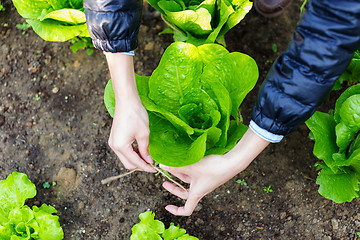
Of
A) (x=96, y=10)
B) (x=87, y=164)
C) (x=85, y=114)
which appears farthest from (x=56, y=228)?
(x=96, y=10)

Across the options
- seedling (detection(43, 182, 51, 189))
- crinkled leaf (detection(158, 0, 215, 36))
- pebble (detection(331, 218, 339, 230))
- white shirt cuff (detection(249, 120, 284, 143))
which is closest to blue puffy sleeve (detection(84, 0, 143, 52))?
crinkled leaf (detection(158, 0, 215, 36))

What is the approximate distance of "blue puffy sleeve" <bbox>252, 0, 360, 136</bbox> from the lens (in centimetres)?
97

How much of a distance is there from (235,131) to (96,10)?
799 millimetres

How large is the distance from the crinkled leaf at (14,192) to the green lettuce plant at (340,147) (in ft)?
4.62

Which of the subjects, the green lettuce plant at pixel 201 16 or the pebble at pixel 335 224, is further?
the pebble at pixel 335 224

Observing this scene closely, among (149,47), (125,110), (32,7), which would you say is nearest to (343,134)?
(125,110)

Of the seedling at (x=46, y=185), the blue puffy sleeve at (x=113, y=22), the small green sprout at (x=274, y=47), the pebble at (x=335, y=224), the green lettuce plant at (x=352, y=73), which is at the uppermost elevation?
the blue puffy sleeve at (x=113, y=22)

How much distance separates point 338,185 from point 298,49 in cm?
86

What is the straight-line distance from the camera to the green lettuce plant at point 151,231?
4.94ft

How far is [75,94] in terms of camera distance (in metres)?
2.07

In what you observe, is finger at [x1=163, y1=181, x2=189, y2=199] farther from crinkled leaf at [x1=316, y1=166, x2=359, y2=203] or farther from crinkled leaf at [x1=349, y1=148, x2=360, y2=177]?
crinkled leaf at [x1=349, y1=148, x2=360, y2=177]

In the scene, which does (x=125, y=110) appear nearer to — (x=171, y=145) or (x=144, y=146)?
(x=144, y=146)

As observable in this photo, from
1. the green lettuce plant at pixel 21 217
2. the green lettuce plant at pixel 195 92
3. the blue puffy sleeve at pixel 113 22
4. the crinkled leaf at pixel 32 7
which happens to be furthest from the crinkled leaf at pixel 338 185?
the crinkled leaf at pixel 32 7

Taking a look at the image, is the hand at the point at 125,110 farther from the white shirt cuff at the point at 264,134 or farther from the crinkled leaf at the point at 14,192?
the crinkled leaf at the point at 14,192
